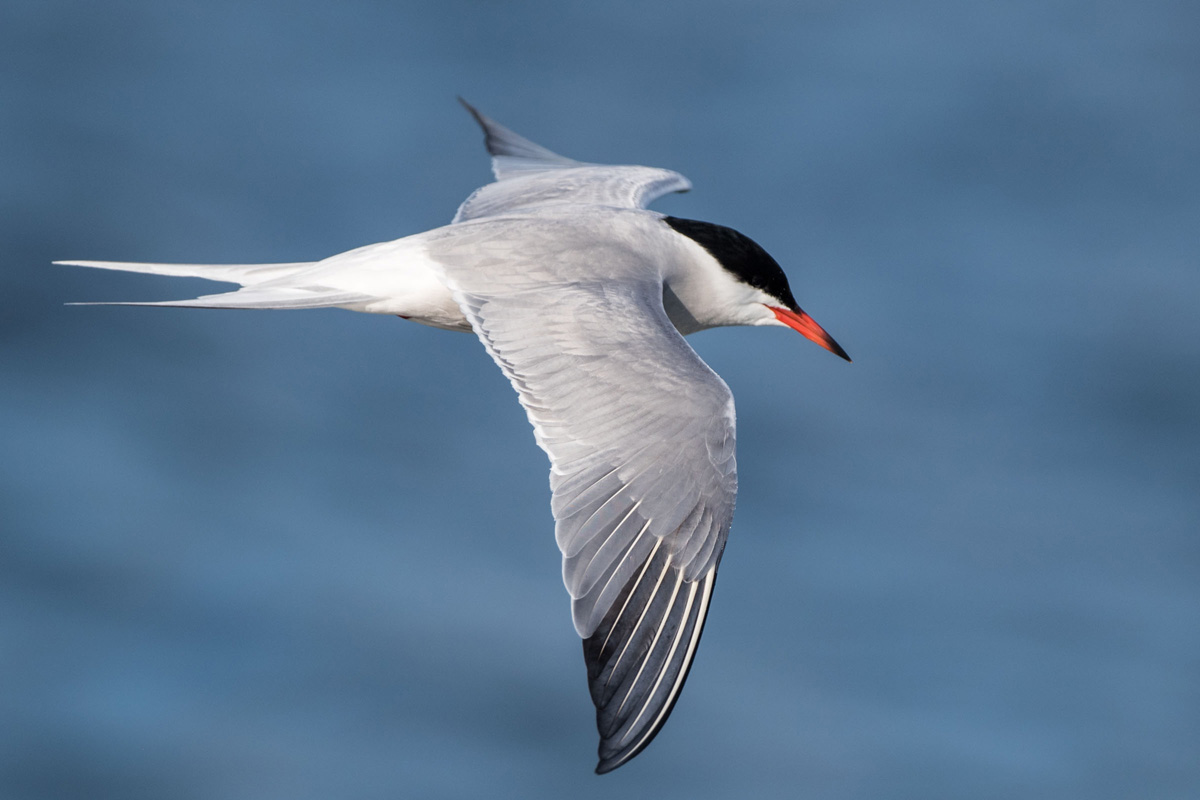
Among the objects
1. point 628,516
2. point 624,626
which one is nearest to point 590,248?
point 628,516

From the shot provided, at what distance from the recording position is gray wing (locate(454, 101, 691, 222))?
727 cm

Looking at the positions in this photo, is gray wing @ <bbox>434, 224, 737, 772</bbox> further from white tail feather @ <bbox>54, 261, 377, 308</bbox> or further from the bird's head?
the bird's head

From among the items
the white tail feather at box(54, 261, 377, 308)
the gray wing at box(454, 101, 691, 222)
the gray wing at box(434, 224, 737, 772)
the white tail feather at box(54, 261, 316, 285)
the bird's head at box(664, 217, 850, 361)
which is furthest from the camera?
the gray wing at box(454, 101, 691, 222)

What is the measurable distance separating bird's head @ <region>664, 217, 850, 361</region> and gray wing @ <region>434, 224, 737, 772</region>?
90 cm

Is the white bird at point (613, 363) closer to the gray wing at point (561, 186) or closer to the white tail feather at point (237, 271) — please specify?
the white tail feather at point (237, 271)

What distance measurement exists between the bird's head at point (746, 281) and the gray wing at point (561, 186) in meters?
0.82

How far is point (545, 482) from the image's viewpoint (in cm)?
1029

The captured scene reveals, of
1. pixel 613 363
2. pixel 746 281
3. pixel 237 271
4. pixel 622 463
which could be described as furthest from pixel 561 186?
pixel 622 463

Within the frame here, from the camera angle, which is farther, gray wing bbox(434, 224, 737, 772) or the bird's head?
the bird's head

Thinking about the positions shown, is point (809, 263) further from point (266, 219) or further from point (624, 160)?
point (266, 219)

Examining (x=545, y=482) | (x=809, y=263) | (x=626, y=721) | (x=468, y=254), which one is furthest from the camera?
(x=809, y=263)

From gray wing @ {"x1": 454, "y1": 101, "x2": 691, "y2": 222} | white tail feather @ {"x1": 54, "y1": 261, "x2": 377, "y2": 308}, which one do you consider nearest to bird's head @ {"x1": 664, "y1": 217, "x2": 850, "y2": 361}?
gray wing @ {"x1": 454, "y1": 101, "x2": 691, "y2": 222}

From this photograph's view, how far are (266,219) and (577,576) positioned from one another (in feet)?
27.1

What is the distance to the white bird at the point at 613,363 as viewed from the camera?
4496 millimetres
